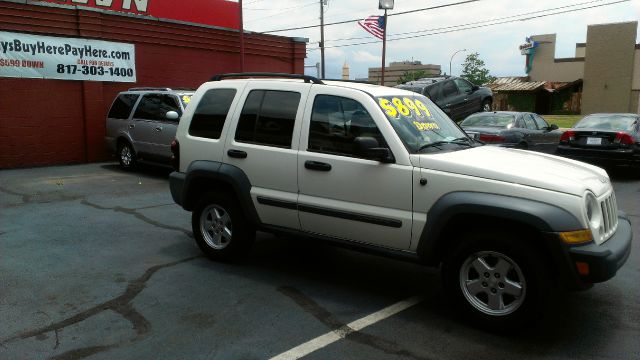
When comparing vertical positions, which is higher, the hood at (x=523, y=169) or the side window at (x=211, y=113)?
A: the side window at (x=211, y=113)

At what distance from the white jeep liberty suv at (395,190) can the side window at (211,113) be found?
0.01 meters

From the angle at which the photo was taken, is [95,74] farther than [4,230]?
Yes

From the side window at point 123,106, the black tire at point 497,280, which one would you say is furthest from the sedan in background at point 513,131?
the side window at point 123,106

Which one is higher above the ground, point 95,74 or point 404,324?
point 95,74

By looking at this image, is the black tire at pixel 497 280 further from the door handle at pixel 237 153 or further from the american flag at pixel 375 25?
the american flag at pixel 375 25

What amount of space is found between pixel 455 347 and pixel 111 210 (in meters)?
6.09

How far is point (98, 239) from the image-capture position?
651 centimetres

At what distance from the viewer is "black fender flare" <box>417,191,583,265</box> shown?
12.0 ft

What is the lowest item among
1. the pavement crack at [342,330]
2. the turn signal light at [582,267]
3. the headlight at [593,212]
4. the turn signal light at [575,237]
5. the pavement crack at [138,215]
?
the pavement crack at [342,330]

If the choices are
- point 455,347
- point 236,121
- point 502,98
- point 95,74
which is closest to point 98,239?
point 236,121

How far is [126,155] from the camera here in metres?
12.6

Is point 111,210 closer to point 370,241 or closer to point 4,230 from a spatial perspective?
point 4,230

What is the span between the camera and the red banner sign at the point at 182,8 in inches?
648

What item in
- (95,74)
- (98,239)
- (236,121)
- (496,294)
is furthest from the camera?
(95,74)
